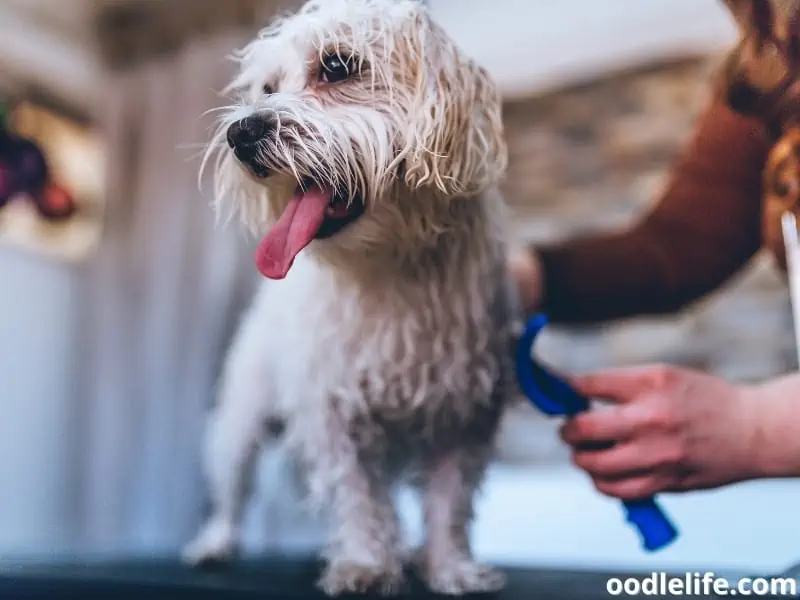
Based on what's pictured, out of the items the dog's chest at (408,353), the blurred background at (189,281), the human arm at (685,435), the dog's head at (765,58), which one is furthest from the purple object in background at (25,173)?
the dog's head at (765,58)

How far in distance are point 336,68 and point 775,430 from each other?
0.45 metres

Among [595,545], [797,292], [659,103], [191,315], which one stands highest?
[659,103]

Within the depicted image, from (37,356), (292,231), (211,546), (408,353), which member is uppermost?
(292,231)

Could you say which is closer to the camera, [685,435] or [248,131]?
[248,131]

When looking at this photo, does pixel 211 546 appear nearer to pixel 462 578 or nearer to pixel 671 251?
pixel 462 578

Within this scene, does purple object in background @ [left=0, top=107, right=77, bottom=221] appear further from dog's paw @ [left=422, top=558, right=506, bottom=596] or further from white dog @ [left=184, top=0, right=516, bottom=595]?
dog's paw @ [left=422, top=558, right=506, bottom=596]

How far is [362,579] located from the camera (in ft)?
1.87

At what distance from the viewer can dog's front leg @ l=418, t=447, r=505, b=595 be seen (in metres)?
0.58

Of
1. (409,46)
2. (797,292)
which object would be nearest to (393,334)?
(409,46)

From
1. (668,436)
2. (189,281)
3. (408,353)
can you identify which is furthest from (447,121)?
(189,281)

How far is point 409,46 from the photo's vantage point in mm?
511

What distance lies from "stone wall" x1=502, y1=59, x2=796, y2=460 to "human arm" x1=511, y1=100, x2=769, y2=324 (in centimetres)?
4

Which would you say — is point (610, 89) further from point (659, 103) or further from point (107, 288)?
point (107, 288)

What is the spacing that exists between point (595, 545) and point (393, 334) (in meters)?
0.28
